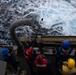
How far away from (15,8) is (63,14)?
3017 mm

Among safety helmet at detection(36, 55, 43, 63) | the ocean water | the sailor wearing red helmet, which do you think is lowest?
the sailor wearing red helmet

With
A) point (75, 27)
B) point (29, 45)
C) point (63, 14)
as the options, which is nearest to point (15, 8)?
point (63, 14)

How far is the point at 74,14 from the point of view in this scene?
36.7 feet

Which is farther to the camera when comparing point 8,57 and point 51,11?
point 51,11

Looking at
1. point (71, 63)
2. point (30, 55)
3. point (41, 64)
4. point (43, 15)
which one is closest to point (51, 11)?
point (43, 15)

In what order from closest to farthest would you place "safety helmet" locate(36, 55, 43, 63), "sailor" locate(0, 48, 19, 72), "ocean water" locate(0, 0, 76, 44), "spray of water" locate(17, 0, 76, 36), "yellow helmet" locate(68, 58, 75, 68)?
1. "yellow helmet" locate(68, 58, 75, 68)
2. "safety helmet" locate(36, 55, 43, 63)
3. "sailor" locate(0, 48, 19, 72)
4. "ocean water" locate(0, 0, 76, 44)
5. "spray of water" locate(17, 0, 76, 36)

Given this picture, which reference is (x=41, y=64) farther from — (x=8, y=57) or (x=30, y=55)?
(x=8, y=57)

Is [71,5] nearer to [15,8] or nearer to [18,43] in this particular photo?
[15,8]

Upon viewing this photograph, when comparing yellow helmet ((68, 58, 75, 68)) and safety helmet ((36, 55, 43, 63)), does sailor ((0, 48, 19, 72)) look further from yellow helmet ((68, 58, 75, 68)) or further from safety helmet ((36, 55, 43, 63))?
yellow helmet ((68, 58, 75, 68))

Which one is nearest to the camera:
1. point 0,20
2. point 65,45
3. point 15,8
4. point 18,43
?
point 65,45

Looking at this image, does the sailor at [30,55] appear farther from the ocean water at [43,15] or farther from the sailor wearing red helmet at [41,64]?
the ocean water at [43,15]

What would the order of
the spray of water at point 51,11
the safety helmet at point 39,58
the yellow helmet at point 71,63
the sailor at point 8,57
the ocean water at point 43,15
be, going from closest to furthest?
the yellow helmet at point 71,63 → the safety helmet at point 39,58 → the sailor at point 8,57 → the ocean water at point 43,15 → the spray of water at point 51,11

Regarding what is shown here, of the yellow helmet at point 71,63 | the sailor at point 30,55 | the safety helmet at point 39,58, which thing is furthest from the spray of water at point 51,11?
the yellow helmet at point 71,63

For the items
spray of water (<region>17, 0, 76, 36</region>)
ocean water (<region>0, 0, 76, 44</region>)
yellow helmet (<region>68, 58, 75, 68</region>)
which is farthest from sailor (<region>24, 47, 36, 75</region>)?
spray of water (<region>17, 0, 76, 36</region>)
